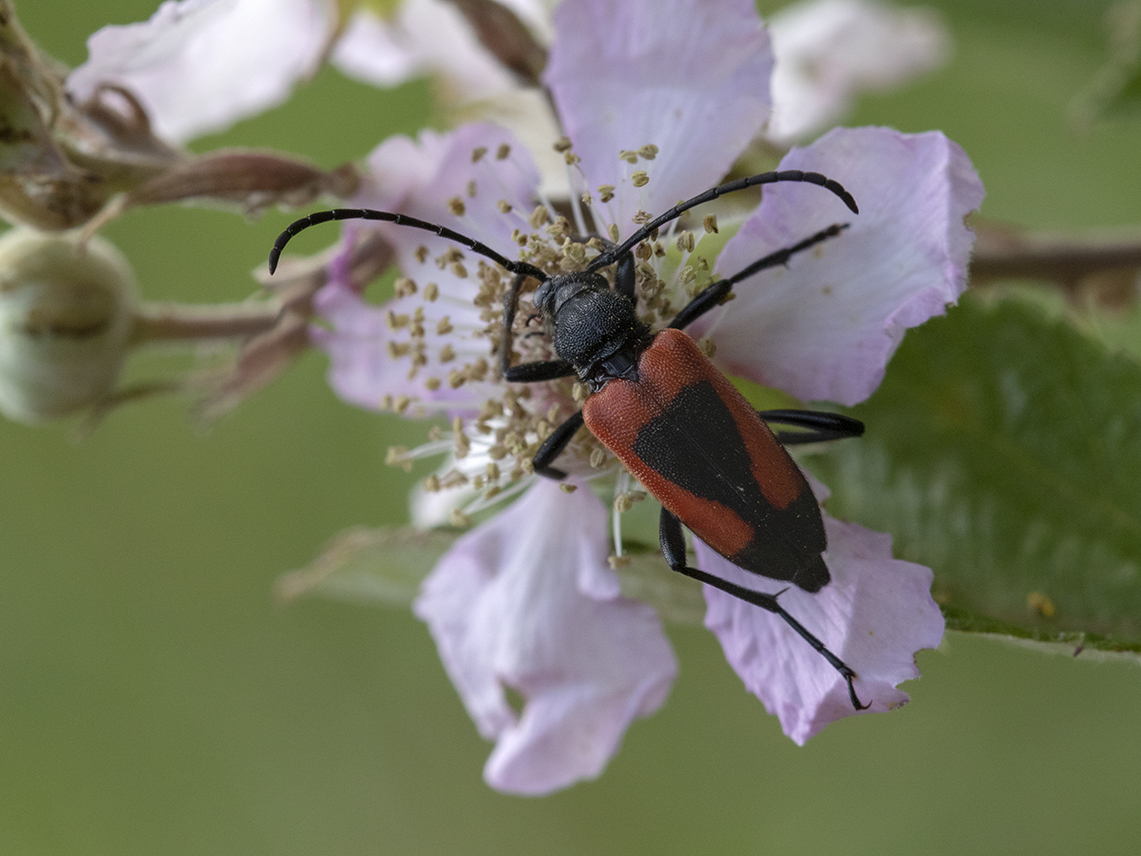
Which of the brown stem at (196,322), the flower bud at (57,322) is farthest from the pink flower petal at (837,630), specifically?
the flower bud at (57,322)

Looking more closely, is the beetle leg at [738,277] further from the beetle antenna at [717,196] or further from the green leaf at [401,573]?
the green leaf at [401,573]

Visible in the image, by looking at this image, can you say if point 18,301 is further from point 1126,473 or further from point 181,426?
point 181,426

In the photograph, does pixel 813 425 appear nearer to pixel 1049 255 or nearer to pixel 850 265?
pixel 850 265

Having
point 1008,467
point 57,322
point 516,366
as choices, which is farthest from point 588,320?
point 57,322

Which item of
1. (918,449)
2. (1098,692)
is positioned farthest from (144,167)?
(1098,692)

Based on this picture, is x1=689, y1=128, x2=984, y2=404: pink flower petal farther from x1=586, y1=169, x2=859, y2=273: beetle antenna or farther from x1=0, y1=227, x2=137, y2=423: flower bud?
x1=0, y1=227, x2=137, y2=423: flower bud

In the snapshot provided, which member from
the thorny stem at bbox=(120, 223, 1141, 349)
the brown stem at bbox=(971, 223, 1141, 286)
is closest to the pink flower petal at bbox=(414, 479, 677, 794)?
the thorny stem at bbox=(120, 223, 1141, 349)
